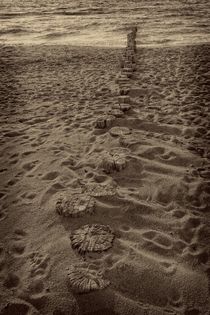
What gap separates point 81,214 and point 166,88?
3304 mm

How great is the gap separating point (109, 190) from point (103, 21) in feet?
32.4

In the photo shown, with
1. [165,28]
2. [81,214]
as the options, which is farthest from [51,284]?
[165,28]

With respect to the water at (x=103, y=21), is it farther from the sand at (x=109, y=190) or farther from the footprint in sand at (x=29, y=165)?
the footprint in sand at (x=29, y=165)

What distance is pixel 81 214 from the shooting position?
109 inches

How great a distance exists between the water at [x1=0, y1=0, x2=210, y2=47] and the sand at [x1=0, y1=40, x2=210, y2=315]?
3.64m

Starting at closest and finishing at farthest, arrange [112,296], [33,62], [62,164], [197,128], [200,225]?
1. [112,296]
2. [200,225]
3. [62,164]
4. [197,128]
5. [33,62]

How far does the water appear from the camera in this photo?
9.09m

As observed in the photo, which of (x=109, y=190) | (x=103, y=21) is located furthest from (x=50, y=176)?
(x=103, y=21)

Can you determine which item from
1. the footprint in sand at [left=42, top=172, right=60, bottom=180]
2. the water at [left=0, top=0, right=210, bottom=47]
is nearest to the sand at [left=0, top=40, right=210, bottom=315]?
the footprint in sand at [left=42, top=172, right=60, bottom=180]

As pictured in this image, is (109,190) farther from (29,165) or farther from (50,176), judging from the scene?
(29,165)

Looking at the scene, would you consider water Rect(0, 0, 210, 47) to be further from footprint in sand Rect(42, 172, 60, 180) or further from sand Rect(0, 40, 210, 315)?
footprint in sand Rect(42, 172, 60, 180)

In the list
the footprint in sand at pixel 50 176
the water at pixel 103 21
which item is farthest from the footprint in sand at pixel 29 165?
the water at pixel 103 21

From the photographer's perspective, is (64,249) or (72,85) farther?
(72,85)

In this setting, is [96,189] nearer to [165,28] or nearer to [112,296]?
[112,296]
